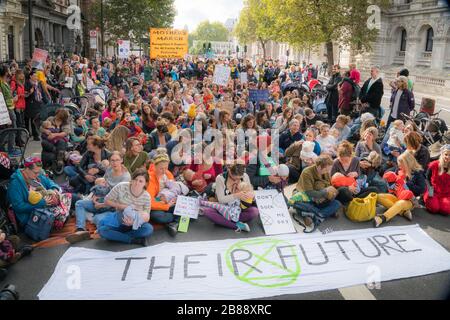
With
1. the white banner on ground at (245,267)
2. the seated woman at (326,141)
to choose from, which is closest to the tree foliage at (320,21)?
the seated woman at (326,141)

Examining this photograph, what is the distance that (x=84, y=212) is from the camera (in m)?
6.26

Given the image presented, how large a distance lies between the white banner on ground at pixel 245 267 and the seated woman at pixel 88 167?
1.99 meters

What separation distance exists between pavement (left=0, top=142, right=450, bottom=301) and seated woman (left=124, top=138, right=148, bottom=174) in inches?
56.3

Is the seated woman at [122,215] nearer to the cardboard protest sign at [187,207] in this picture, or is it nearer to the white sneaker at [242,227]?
the cardboard protest sign at [187,207]

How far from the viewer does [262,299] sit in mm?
4516

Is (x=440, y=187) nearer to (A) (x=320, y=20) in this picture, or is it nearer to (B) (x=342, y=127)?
(B) (x=342, y=127)

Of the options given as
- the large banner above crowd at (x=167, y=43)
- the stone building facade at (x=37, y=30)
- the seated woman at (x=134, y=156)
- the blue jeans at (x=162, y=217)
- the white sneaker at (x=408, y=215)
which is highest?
the stone building facade at (x=37, y=30)

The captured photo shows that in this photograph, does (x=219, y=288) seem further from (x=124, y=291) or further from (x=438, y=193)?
(x=438, y=193)

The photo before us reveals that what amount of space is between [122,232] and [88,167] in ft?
7.44

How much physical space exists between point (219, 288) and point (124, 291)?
3.41ft

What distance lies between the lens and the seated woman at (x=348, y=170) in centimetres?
691

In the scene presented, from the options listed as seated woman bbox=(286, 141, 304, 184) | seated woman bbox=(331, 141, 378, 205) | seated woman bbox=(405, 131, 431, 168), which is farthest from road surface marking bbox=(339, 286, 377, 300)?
seated woman bbox=(286, 141, 304, 184)

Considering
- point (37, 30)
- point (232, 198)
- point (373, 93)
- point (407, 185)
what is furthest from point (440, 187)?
point (37, 30)
